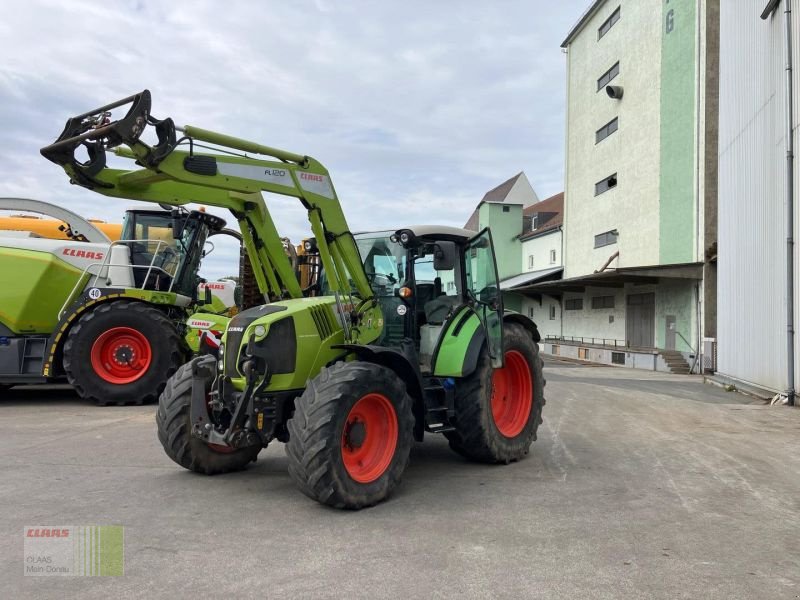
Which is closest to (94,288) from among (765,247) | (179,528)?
(179,528)

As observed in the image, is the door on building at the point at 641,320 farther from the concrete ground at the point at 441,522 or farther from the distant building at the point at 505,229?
the concrete ground at the point at 441,522

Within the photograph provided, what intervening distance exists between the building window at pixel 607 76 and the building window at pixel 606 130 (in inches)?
72.0

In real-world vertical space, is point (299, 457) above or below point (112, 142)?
below

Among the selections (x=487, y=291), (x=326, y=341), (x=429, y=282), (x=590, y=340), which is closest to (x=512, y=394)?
(x=487, y=291)

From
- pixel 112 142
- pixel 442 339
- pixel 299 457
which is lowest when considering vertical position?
pixel 299 457

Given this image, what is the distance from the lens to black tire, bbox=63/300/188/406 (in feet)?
30.0

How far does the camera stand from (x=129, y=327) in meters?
9.40

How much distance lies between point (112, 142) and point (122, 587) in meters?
2.90

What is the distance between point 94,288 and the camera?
9.46 m

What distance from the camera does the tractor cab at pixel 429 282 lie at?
5.67 meters

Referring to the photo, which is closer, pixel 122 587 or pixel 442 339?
pixel 122 587

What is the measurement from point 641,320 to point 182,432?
20850 mm

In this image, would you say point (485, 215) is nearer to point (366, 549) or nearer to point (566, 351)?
point (566, 351)

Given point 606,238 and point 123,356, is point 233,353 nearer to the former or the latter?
point 123,356
